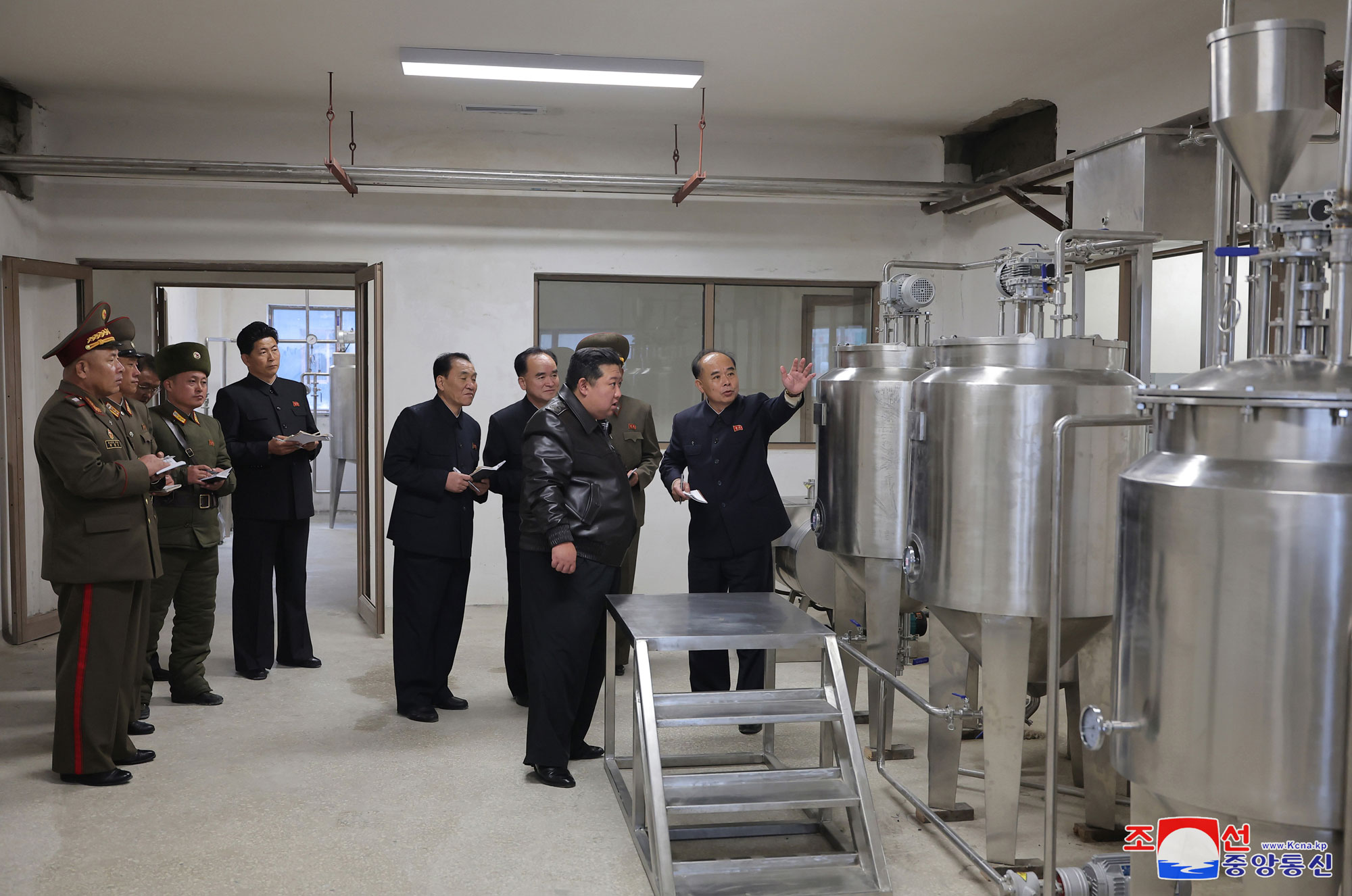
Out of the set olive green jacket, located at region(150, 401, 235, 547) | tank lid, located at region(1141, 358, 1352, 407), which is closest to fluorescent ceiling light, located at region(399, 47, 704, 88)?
olive green jacket, located at region(150, 401, 235, 547)

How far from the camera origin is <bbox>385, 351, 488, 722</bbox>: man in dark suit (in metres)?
4.20

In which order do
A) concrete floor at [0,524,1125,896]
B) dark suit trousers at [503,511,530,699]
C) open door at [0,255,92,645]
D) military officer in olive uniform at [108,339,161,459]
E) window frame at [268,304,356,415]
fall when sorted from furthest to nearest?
1. window frame at [268,304,356,415]
2. open door at [0,255,92,645]
3. dark suit trousers at [503,511,530,699]
4. military officer in olive uniform at [108,339,161,459]
5. concrete floor at [0,524,1125,896]

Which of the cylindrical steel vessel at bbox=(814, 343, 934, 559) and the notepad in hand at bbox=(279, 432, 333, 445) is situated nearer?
the cylindrical steel vessel at bbox=(814, 343, 934, 559)

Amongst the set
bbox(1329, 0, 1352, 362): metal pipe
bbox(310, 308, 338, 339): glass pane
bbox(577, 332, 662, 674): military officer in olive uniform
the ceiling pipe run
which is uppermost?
the ceiling pipe run

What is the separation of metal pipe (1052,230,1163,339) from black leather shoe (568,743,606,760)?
84.5 inches

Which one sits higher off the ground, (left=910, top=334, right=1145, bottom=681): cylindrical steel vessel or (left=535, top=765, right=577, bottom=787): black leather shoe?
(left=910, top=334, right=1145, bottom=681): cylindrical steel vessel

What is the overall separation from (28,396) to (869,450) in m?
4.57

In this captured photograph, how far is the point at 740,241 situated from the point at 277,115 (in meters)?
2.81

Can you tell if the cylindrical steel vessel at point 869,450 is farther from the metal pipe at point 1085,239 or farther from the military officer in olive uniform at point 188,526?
the military officer in olive uniform at point 188,526

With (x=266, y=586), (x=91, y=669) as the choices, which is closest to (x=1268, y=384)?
(x=91, y=669)

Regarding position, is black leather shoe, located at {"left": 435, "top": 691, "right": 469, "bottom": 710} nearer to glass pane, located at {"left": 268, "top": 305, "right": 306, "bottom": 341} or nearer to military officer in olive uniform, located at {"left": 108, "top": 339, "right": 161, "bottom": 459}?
military officer in olive uniform, located at {"left": 108, "top": 339, "right": 161, "bottom": 459}

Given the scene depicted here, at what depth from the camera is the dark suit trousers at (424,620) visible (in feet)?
13.8

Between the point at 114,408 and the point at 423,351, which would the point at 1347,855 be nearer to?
the point at 114,408

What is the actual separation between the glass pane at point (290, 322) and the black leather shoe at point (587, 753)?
9.75m
